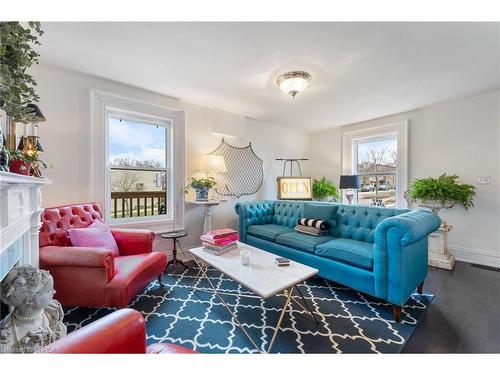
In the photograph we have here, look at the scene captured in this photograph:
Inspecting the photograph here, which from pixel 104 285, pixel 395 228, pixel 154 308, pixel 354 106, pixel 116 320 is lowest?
pixel 154 308

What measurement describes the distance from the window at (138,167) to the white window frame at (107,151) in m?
0.04

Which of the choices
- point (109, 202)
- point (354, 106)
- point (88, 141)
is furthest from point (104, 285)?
point (354, 106)

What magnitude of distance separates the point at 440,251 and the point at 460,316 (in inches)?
54.7

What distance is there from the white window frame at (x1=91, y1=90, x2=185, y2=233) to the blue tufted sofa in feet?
3.26

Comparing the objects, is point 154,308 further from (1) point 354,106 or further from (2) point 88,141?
(1) point 354,106

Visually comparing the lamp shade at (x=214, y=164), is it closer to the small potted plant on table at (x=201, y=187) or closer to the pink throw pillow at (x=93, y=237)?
the small potted plant on table at (x=201, y=187)

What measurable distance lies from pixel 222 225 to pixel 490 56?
376 cm

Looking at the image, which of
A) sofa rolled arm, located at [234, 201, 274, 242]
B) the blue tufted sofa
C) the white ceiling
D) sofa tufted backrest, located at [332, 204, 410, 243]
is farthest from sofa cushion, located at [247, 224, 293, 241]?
the white ceiling

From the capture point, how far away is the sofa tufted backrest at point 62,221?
6.27 ft

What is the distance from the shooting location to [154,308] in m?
1.99

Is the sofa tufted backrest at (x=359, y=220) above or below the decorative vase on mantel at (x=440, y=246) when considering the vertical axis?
above

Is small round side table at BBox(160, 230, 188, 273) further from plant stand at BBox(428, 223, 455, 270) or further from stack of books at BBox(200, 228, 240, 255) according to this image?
plant stand at BBox(428, 223, 455, 270)

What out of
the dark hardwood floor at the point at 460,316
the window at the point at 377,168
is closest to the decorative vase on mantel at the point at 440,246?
the dark hardwood floor at the point at 460,316
